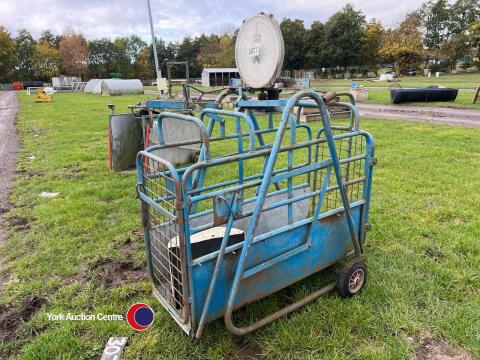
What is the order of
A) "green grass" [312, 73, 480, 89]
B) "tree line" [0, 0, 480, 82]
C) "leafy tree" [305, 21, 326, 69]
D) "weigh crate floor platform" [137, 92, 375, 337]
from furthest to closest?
1. "leafy tree" [305, 21, 326, 69]
2. "tree line" [0, 0, 480, 82]
3. "green grass" [312, 73, 480, 89]
4. "weigh crate floor platform" [137, 92, 375, 337]

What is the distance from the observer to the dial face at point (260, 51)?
9.07 feet

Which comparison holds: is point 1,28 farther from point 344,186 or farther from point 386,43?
point 344,186

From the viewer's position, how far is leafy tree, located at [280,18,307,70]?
58656 mm

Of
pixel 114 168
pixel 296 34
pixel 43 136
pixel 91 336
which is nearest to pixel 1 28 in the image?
pixel 296 34

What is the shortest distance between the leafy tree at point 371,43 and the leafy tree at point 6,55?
56919mm

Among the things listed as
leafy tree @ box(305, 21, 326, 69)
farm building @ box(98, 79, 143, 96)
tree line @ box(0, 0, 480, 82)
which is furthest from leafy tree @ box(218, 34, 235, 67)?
farm building @ box(98, 79, 143, 96)

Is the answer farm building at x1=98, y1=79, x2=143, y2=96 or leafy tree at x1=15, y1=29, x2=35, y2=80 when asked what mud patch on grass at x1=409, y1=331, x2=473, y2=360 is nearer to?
farm building at x1=98, y1=79, x2=143, y2=96

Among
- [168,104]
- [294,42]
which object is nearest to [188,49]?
[294,42]

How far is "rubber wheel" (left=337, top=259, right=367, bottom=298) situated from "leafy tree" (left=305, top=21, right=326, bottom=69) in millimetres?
59714

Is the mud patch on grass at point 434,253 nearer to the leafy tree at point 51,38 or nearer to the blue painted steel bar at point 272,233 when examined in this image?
the blue painted steel bar at point 272,233

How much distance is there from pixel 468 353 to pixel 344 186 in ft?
4.20

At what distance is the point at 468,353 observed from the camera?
2260mm

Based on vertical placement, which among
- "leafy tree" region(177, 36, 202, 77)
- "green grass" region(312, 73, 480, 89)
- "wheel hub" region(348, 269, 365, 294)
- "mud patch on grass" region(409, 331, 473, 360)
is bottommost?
"mud patch on grass" region(409, 331, 473, 360)

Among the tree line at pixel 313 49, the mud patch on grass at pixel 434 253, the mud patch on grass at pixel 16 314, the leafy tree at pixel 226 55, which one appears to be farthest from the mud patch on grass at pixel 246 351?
the leafy tree at pixel 226 55
